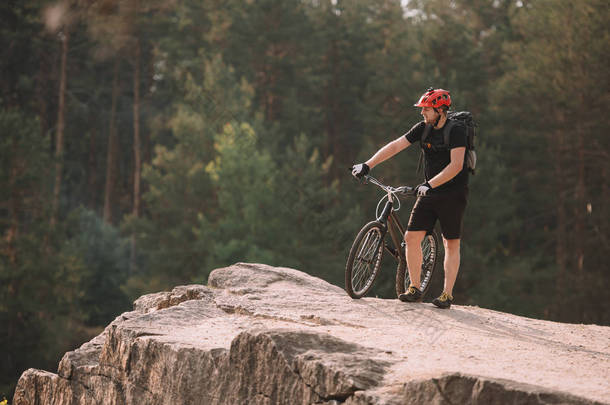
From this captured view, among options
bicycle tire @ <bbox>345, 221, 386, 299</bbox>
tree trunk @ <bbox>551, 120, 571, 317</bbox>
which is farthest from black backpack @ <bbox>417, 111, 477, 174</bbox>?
tree trunk @ <bbox>551, 120, 571, 317</bbox>

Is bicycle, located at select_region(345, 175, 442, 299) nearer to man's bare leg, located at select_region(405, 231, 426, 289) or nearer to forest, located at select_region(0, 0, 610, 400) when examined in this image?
man's bare leg, located at select_region(405, 231, 426, 289)

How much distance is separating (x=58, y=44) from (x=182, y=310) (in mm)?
27508

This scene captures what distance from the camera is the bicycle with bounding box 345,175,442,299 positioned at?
6.14 metres

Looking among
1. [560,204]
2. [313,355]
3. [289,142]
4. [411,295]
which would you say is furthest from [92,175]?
[313,355]

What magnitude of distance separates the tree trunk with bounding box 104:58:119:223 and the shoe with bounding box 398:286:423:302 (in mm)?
30569

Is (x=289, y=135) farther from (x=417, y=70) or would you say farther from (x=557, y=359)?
(x=557, y=359)

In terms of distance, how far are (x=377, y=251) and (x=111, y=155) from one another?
31.6 metres

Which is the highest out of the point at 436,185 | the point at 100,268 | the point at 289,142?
the point at 289,142

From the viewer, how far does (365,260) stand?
6305mm

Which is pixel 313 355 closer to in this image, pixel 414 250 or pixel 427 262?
pixel 414 250

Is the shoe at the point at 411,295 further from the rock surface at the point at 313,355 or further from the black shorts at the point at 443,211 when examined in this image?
the black shorts at the point at 443,211

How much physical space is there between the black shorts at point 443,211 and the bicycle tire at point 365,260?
33cm

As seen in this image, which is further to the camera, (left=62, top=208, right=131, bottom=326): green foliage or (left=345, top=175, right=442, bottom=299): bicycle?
(left=62, top=208, right=131, bottom=326): green foliage

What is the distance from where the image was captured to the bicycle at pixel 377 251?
6145mm
